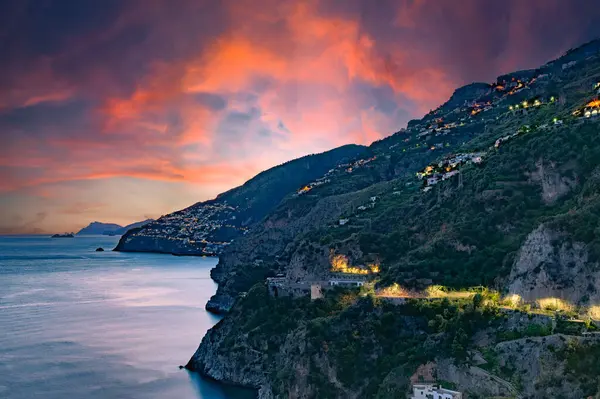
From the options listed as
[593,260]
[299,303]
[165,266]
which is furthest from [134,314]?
[165,266]

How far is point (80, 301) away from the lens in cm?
9881

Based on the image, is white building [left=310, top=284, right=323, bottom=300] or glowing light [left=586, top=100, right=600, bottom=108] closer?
white building [left=310, top=284, right=323, bottom=300]

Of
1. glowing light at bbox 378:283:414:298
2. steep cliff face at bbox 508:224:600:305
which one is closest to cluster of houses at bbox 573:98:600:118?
steep cliff face at bbox 508:224:600:305

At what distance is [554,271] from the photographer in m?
36.3

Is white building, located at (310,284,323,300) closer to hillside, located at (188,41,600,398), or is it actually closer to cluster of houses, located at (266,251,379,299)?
cluster of houses, located at (266,251,379,299)

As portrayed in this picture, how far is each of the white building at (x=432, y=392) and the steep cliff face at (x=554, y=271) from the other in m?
8.43

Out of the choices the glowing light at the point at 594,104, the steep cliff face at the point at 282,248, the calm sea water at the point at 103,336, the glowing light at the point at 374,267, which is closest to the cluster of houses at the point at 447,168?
the glowing light at the point at 594,104

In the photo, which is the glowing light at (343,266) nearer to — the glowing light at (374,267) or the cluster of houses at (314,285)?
the glowing light at (374,267)

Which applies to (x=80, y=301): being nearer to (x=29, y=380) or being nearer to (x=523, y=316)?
(x=29, y=380)

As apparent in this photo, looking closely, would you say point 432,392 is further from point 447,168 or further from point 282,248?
point 282,248

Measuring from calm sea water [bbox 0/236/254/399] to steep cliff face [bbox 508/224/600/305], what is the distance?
25159 mm

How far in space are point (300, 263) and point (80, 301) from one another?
54.6 m

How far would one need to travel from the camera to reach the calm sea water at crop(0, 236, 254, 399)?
5150cm

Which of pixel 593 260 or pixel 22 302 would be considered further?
pixel 22 302
